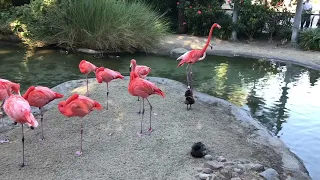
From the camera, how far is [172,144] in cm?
421

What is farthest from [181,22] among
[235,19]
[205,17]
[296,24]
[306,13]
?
[306,13]

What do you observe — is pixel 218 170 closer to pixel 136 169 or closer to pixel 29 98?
pixel 136 169

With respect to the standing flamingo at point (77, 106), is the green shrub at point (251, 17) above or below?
above

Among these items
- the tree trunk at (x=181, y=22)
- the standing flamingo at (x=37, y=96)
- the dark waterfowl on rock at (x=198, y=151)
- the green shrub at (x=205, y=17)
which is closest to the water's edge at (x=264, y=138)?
the dark waterfowl on rock at (x=198, y=151)

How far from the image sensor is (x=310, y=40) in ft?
35.1

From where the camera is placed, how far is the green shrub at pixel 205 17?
12.5 meters

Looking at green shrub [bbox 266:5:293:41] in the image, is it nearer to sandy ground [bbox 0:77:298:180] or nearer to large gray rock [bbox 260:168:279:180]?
sandy ground [bbox 0:77:298:180]

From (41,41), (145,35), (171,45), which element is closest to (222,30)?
(171,45)

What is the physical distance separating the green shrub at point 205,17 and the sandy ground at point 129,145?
738cm

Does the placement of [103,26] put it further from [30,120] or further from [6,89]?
[30,120]

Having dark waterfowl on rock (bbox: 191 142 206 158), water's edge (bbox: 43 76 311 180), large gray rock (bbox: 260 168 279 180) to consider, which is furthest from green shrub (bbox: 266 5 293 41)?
large gray rock (bbox: 260 168 279 180)

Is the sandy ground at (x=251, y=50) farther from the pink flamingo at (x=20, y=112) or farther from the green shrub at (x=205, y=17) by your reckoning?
the pink flamingo at (x=20, y=112)

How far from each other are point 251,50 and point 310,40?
181 centimetres

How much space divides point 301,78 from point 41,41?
6.98 metres
